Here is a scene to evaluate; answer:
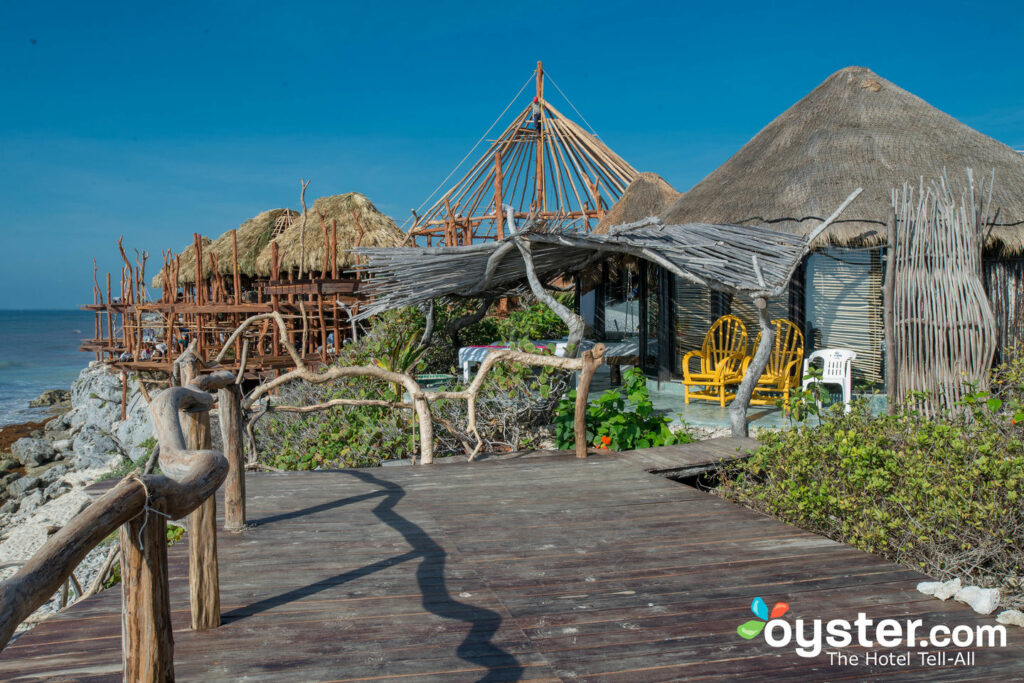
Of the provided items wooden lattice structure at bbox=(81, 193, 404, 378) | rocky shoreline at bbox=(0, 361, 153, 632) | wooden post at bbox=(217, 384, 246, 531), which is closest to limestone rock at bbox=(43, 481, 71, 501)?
rocky shoreline at bbox=(0, 361, 153, 632)

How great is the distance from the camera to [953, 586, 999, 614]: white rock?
267 centimetres

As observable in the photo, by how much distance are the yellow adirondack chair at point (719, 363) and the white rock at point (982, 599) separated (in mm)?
5071

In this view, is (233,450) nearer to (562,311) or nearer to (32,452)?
(562,311)

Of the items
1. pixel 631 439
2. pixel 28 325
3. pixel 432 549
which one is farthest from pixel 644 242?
pixel 28 325

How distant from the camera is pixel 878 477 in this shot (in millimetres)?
3975

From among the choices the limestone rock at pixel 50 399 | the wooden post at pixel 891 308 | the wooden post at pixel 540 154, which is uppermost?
the wooden post at pixel 540 154

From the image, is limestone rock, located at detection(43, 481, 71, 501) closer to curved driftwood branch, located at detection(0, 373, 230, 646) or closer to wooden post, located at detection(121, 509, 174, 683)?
curved driftwood branch, located at detection(0, 373, 230, 646)

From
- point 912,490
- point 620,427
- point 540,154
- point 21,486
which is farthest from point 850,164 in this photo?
point 21,486

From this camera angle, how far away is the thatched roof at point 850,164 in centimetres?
777

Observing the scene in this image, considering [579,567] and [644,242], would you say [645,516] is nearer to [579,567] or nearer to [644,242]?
[579,567]

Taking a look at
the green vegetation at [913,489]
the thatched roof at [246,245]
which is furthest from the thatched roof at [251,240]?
the green vegetation at [913,489]

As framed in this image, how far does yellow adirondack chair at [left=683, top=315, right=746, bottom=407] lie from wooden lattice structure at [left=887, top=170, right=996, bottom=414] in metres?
1.85

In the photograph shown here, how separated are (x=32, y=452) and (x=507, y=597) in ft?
58.3

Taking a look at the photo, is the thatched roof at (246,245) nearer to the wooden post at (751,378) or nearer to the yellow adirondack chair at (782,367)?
the yellow adirondack chair at (782,367)
